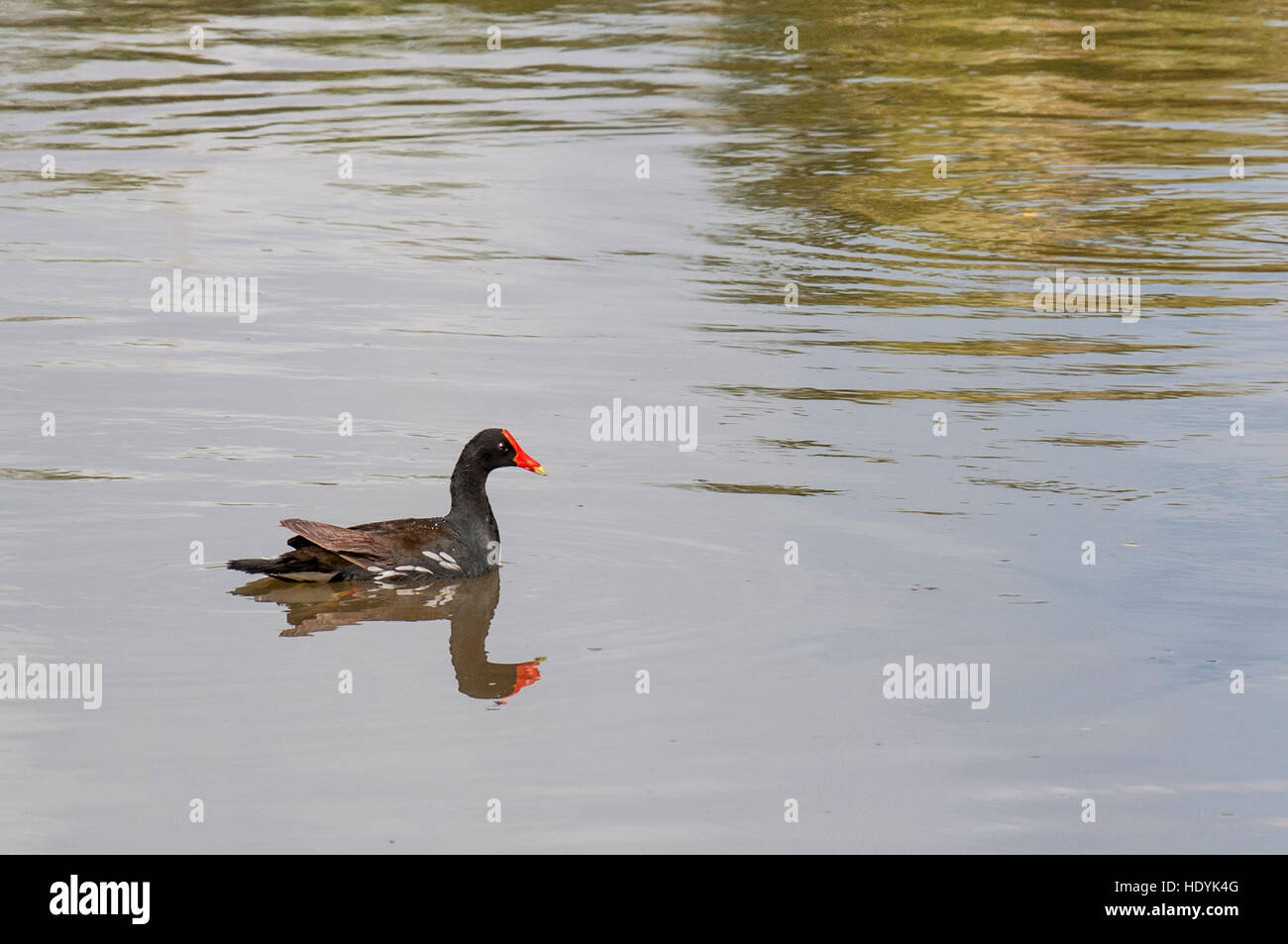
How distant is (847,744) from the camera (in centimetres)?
893

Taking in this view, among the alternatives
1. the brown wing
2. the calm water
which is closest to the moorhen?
the brown wing

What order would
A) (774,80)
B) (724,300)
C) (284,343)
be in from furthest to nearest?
(774,80)
(724,300)
(284,343)

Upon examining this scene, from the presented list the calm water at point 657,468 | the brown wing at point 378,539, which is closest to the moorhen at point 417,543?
the brown wing at point 378,539

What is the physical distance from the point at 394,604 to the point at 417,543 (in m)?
0.38

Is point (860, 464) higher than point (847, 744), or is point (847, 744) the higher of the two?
point (860, 464)

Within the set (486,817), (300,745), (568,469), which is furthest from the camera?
(568,469)

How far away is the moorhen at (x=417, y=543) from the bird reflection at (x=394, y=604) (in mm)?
64

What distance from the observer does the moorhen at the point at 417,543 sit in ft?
36.0

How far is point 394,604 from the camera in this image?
11.2 m

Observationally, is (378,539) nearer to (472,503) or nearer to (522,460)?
(472,503)

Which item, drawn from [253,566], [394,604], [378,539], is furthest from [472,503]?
[253,566]

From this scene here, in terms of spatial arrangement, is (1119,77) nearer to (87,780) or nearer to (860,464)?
(860,464)

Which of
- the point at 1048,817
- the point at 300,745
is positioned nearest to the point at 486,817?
the point at 300,745

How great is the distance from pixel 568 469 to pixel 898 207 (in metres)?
9.78
